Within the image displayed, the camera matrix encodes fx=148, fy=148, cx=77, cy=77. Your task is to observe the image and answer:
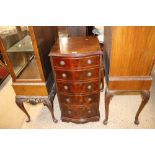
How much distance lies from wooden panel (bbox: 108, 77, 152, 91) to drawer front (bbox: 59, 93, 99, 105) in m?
0.21

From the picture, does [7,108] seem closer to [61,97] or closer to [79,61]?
[61,97]

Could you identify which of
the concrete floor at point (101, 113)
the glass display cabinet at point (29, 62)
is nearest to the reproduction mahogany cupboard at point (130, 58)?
the concrete floor at point (101, 113)

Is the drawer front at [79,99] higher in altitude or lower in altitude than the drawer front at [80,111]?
higher

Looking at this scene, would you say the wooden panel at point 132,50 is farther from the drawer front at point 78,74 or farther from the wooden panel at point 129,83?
the drawer front at point 78,74

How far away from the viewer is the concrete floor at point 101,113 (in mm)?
1851

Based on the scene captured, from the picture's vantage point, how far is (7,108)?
2.17m

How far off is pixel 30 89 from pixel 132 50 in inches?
42.4

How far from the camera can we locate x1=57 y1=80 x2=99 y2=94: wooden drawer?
1.48 meters

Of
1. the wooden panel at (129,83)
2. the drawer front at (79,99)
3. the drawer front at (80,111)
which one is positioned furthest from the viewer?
the drawer front at (80,111)

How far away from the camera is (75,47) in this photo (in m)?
1.40

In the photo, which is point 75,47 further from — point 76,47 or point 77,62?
point 77,62

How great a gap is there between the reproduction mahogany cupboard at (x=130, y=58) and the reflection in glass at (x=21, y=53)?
753 mm

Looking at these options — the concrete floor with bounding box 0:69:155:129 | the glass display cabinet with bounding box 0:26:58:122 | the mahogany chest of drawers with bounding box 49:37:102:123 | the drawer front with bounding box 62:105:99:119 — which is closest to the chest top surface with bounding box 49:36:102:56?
the mahogany chest of drawers with bounding box 49:37:102:123

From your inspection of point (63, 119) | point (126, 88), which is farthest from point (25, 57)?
point (126, 88)
